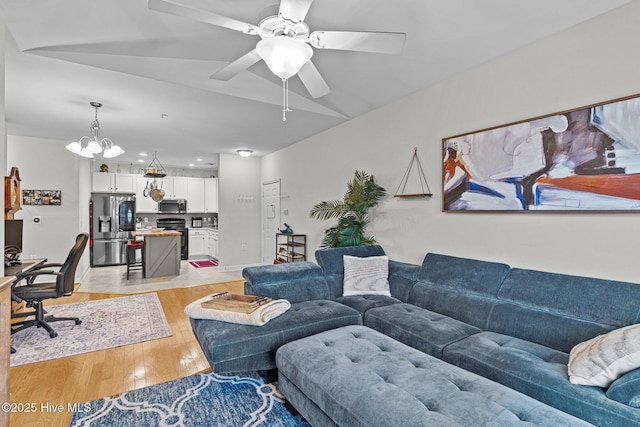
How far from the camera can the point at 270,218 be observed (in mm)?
6754

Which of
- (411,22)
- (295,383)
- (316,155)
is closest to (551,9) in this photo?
(411,22)

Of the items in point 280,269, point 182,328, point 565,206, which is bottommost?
point 182,328

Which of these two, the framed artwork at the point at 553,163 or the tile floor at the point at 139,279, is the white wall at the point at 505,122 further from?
the tile floor at the point at 139,279

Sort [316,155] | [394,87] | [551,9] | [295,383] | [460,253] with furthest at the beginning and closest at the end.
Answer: [316,155], [394,87], [460,253], [551,9], [295,383]

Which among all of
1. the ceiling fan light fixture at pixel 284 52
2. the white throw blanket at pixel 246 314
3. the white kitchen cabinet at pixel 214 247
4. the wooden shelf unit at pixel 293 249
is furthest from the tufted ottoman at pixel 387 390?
the white kitchen cabinet at pixel 214 247

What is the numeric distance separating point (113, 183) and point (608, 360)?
8.73 metres

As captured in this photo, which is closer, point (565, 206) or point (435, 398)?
point (435, 398)

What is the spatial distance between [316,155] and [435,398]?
424 cm

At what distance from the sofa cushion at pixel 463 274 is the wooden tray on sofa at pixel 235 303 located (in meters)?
1.50

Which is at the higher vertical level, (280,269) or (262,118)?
(262,118)

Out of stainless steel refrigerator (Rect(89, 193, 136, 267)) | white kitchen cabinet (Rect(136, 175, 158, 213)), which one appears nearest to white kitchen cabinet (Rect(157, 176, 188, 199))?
white kitchen cabinet (Rect(136, 175, 158, 213))

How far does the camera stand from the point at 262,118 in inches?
168

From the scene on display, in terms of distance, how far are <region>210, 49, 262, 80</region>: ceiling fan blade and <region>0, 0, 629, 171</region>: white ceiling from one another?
0.37 metres

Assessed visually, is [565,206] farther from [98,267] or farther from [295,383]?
[98,267]
